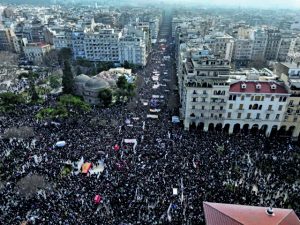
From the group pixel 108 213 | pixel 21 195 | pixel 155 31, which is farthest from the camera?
pixel 155 31

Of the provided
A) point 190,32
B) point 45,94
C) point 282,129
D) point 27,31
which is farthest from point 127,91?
point 27,31

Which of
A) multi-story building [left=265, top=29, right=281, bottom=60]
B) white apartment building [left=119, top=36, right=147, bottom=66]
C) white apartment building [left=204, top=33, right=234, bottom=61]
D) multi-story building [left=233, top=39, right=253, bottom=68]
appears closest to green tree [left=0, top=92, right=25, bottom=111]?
white apartment building [left=119, top=36, right=147, bottom=66]

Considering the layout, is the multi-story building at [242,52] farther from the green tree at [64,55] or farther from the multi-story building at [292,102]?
the green tree at [64,55]

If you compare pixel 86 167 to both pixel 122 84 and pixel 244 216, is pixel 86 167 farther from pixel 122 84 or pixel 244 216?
pixel 122 84

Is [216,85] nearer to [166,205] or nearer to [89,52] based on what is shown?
[166,205]

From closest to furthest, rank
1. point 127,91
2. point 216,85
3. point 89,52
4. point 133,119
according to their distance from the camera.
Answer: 1. point 216,85
2. point 133,119
3. point 127,91
4. point 89,52

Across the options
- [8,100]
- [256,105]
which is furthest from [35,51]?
[256,105]

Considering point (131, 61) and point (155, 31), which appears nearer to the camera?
point (131, 61)
